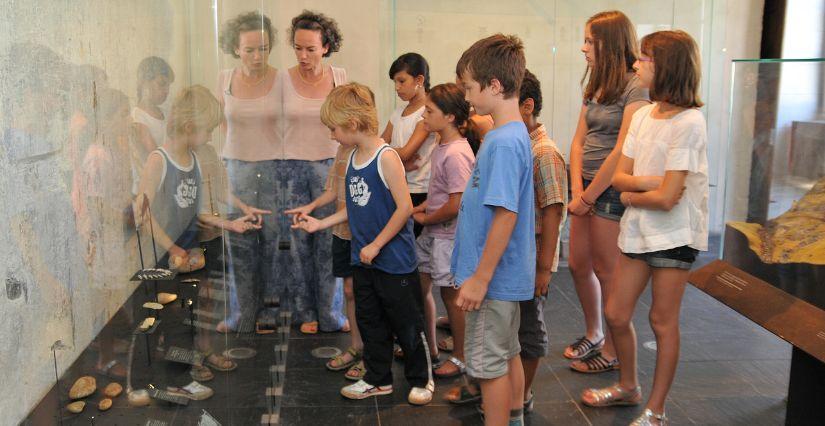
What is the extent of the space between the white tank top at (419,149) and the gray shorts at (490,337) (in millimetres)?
1379

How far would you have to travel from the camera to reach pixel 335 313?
13.7 ft

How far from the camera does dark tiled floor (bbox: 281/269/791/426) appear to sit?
121 inches

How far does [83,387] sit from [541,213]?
2.15 metres

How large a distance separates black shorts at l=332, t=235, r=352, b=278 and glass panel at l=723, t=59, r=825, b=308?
1.64 meters

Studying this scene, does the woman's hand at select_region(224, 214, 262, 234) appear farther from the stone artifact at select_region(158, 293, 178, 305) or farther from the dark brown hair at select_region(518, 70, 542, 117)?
the dark brown hair at select_region(518, 70, 542, 117)

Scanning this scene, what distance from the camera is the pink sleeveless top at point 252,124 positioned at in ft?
6.66

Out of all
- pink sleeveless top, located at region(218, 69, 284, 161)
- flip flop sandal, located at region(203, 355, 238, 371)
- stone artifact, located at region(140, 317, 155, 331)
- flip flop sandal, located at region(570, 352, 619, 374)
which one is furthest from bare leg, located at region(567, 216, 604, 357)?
stone artifact, located at region(140, 317, 155, 331)

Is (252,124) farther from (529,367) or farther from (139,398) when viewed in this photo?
(139,398)

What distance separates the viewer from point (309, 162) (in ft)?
13.1

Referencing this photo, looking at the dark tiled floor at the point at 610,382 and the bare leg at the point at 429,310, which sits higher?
the bare leg at the point at 429,310

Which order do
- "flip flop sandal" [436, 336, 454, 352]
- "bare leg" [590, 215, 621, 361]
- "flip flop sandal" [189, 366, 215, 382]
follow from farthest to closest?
"flip flop sandal" [436, 336, 454, 352]
"bare leg" [590, 215, 621, 361]
"flip flop sandal" [189, 366, 215, 382]

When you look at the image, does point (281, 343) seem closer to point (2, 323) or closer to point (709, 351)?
point (709, 351)

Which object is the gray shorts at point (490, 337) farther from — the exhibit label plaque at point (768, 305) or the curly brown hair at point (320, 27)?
the curly brown hair at point (320, 27)

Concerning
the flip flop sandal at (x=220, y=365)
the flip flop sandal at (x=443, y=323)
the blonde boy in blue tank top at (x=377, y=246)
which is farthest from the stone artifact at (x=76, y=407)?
the flip flop sandal at (x=443, y=323)
